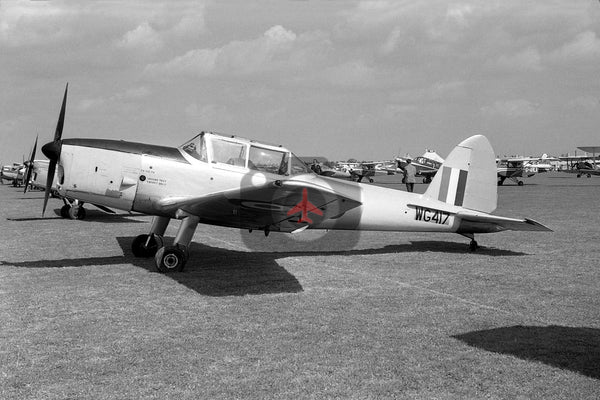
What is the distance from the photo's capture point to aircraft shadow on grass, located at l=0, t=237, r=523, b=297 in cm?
735

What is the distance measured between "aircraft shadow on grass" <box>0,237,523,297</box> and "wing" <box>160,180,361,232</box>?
0.71 meters

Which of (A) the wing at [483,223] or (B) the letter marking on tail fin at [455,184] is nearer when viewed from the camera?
(A) the wing at [483,223]

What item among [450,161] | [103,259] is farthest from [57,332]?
[450,161]

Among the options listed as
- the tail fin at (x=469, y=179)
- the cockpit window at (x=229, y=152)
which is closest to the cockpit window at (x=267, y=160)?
the cockpit window at (x=229, y=152)

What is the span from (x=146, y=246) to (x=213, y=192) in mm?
1920

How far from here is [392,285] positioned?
297 inches

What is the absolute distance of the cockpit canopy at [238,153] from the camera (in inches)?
354

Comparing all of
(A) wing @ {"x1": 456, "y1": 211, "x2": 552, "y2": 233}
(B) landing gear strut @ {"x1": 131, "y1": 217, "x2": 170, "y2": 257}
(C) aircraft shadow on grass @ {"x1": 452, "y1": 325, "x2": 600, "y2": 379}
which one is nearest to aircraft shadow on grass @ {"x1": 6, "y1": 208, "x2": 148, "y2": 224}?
(B) landing gear strut @ {"x1": 131, "y1": 217, "x2": 170, "y2": 257}

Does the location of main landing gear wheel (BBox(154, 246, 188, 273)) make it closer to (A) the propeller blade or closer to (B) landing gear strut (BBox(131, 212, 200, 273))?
(B) landing gear strut (BBox(131, 212, 200, 273))

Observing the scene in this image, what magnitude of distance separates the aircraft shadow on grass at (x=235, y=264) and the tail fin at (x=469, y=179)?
0.92 meters

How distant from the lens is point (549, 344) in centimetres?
493

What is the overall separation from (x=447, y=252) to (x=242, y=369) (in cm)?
677

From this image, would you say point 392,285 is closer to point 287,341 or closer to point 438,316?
point 438,316

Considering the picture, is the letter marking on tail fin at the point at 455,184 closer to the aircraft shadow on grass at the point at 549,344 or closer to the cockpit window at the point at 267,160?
the cockpit window at the point at 267,160
